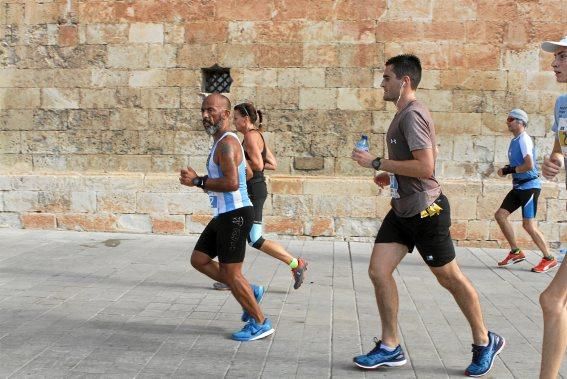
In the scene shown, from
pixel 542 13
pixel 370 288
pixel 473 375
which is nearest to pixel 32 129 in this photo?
pixel 370 288

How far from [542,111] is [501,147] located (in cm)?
75

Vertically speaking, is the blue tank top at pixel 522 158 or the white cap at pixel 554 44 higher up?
the white cap at pixel 554 44

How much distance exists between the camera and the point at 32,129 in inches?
405

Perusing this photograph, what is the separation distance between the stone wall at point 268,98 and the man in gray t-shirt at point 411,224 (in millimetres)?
5424

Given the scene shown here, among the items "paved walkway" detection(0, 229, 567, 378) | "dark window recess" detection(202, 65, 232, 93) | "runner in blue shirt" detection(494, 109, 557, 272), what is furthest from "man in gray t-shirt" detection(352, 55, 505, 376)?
"dark window recess" detection(202, 65, 232, 93)

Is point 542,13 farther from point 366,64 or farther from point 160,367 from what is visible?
point 160,367

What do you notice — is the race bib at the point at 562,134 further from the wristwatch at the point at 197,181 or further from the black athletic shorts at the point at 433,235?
the wristwatch at the point at 197,181

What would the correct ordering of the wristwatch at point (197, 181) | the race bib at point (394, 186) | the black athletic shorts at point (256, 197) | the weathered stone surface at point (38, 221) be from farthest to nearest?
1. the weathered stone surface at point (38, 221)
2. the black athletic shorts at point (256, 197)
3. the wristwatch at point (197, 181)
4. the race bib at point (394, 186)

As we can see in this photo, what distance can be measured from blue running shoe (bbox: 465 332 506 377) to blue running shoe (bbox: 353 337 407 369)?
0.41 meters

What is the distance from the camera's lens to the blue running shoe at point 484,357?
13.1ft

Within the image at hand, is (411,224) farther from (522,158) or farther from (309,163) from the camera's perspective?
(309,163)

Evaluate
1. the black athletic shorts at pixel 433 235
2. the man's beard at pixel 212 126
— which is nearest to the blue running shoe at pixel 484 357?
the black athletic shorts at pixel 433 235

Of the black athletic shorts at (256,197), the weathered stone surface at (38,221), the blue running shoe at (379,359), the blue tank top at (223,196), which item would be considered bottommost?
the weathered stone surface at (38,221)

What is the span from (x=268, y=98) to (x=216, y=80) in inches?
35.3
